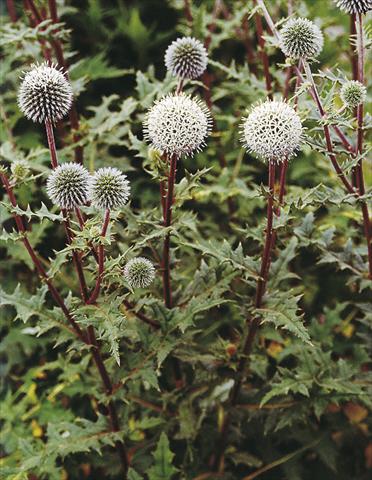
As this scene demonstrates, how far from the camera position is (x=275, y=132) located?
219cm

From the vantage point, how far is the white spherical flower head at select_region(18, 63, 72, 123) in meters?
2.34

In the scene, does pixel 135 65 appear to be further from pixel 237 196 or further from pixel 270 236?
pixel 270 236

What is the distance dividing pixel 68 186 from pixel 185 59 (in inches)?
31.1

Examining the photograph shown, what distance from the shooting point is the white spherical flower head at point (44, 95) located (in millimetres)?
2342

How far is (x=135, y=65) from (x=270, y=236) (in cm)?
306

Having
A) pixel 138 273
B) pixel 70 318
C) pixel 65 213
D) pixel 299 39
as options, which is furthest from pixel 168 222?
pixel 299 39

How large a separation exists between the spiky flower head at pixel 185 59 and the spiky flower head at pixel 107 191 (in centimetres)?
62

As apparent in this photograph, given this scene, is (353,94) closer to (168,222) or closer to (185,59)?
(185,59)

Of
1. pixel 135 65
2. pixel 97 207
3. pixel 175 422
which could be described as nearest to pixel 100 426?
→ pixel 175 422

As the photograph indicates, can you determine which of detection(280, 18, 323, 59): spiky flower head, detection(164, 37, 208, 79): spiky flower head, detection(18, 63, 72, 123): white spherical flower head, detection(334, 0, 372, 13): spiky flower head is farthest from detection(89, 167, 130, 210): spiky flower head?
detection(334, 0, 372, 13): spiky flower head

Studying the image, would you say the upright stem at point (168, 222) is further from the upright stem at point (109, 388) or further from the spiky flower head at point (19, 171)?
the spiky flower head at point (19, 171)

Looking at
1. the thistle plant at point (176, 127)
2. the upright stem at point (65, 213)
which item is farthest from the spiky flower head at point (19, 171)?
the thistle plant at point (176, 127)

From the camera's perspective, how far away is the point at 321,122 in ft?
7.65

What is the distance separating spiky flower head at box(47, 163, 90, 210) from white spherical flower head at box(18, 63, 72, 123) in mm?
220
